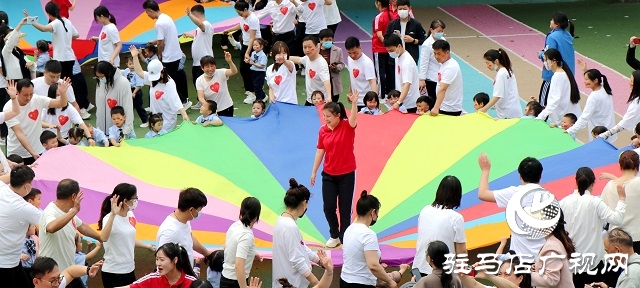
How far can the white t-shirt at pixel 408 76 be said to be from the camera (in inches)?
509

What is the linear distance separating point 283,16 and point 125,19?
2534mm

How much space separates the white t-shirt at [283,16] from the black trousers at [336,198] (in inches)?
218

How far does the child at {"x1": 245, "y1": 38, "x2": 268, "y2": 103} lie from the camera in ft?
46.9

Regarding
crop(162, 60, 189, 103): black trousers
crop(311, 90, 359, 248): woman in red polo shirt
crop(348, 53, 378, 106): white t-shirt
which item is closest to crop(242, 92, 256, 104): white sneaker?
crop(162, 60, 189, 103): black trousers

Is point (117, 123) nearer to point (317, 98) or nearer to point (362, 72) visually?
point (317, 98)

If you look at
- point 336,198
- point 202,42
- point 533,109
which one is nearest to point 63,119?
point 202,42

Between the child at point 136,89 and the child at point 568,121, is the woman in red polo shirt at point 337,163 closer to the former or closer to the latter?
the child at point 568,121

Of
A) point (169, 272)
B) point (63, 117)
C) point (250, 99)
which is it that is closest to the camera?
point (169, 272)

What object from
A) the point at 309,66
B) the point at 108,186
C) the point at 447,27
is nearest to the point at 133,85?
the point at 309,66

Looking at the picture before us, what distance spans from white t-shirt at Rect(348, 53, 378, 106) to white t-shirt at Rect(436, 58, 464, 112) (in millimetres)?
866

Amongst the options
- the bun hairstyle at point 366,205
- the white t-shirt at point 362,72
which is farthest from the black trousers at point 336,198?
the white t-shirt at point 362,72

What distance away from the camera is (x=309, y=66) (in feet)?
42.7

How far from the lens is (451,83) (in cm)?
1263

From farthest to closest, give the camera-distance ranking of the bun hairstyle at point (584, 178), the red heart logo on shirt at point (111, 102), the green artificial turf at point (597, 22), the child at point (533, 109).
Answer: the green artificial turf at point (597, 22)
the red heart logo on shirt at point (111, 102)
the child at point (533, 109)
the bun hairstyle at point (584, 178)
